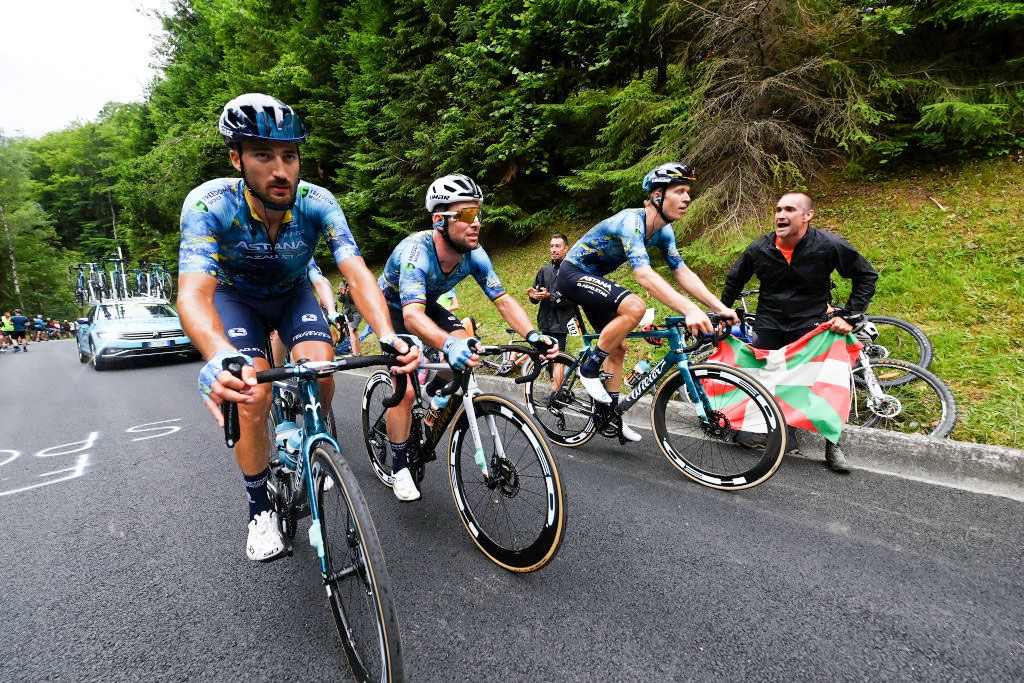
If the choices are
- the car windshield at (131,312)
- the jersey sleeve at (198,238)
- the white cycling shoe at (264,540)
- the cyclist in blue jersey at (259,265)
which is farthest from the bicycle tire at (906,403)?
the car windshield at (131,312)

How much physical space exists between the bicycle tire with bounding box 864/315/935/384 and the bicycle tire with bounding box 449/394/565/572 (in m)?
3.49

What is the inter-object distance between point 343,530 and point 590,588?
1.17 metres

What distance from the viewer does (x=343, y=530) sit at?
5.69 ft

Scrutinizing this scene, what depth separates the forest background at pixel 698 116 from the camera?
567cm

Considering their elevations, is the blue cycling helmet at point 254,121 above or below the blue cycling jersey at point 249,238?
above

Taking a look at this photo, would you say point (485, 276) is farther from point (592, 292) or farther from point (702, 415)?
point (702, 415)

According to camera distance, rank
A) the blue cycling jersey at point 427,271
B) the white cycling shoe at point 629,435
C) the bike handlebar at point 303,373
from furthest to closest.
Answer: the white cycling shoe at point 629,435 < the blue cycling jersey at point 427,271 < the bike handlebar at point 303,373

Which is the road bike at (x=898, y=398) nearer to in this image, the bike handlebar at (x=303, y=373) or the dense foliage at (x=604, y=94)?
the bike handlebar at (x=303, y=373)

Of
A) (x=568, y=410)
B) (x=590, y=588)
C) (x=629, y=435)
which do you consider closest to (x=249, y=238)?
(x=590, y=588)

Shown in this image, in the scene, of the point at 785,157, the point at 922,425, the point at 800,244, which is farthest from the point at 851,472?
the point at 785,157

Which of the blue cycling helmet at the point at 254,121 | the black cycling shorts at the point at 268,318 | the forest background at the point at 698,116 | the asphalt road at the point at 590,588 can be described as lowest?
the asphalt road at the point at 590,588

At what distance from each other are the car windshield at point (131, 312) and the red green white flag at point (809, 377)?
13507mm

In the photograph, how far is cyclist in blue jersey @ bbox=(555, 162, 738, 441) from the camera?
3.49 metres

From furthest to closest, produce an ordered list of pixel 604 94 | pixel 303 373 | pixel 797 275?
pixel 604 94 < pixel 797 275 < pixel 303 373
